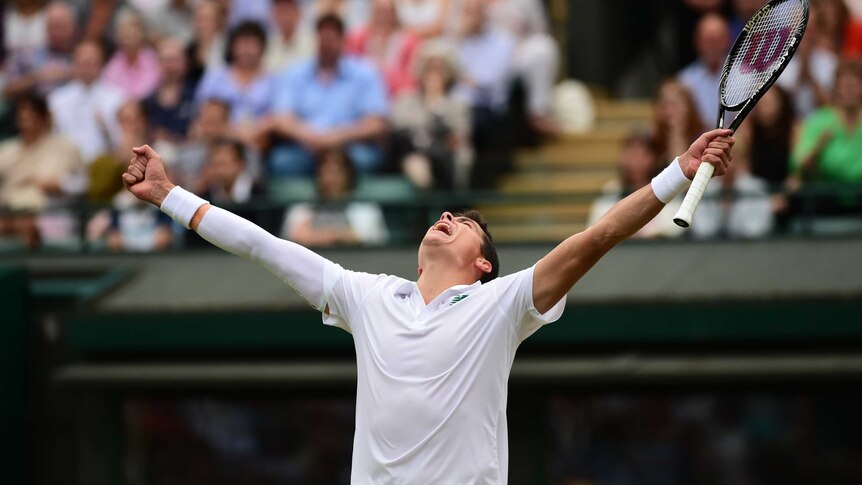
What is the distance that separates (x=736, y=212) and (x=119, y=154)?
461cm

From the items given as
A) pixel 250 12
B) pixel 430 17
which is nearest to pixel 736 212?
pixel 430 17

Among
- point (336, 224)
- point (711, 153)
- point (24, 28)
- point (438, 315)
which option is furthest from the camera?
point (24, 28)

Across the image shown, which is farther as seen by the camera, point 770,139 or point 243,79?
point 243,79

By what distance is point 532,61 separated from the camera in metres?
10.8

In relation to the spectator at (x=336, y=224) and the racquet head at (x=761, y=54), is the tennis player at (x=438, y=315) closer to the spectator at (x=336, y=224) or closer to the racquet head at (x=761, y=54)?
the racquet head at (x=761, y=54)

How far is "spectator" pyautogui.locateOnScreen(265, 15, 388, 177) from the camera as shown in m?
10.3

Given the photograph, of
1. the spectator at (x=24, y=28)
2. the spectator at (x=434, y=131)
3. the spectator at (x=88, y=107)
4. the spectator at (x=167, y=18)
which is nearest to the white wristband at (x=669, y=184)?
the spectator at (x=434, y=131)

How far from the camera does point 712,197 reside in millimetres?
8969

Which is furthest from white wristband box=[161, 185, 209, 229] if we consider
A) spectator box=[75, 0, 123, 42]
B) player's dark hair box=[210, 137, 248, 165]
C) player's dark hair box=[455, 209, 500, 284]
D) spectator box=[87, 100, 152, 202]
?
spectator box=[75, 0, 123, 42]

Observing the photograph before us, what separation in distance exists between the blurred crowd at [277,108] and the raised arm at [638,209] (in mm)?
4768

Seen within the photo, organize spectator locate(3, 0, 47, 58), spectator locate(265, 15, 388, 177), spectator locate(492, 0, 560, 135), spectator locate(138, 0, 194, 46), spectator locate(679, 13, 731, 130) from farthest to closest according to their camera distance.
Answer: spectator locate(3, 0, 47, 58) < spectator locate(138, 0, 194, 46) < spectator locate(492, 0, 560, 135) < spectator locate(265, 15, 388, 177) < spectator locate(679, 13, 731, 130)

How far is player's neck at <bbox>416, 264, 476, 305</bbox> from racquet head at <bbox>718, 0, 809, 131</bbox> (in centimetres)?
108

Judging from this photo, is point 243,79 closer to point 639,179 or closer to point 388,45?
point 388,45

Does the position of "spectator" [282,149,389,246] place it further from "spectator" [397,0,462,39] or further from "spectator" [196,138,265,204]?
"spectator" [397,0,462,39]
